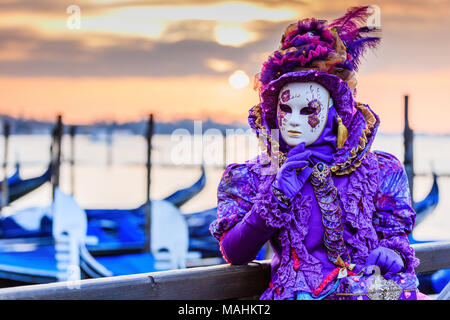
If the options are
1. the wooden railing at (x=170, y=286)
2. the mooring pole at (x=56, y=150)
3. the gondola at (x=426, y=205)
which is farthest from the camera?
the gondola at (x=426, y=205)

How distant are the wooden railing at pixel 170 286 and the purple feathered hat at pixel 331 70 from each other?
35 cm

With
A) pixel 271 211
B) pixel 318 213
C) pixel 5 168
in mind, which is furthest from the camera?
pixel 5 168

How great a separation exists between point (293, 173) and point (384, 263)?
299mm

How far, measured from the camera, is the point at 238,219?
4.62 ft

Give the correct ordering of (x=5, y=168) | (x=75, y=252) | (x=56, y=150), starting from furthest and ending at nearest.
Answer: (x=5, y=168), (x=56, y=150), (x=75, y=252)

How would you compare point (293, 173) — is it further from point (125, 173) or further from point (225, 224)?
point (125, 173)

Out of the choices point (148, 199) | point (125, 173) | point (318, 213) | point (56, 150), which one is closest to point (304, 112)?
point (318, 213)

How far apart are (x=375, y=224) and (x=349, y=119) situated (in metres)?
0.26

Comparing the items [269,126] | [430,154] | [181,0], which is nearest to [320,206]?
[269,126]

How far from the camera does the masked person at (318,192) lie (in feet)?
4.48

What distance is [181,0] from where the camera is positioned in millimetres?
2896

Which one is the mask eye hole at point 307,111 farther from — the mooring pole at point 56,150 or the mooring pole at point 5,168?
the mooring pole at point 5,168

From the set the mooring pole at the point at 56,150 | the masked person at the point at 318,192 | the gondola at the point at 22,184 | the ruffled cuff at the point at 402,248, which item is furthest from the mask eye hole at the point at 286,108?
the gondola at the point at 22,184

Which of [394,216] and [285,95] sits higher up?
[285,95]
